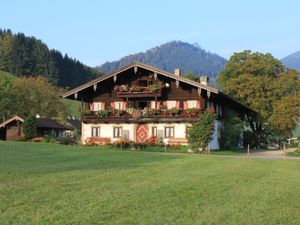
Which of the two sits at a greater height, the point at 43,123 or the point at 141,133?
the point at 43,123

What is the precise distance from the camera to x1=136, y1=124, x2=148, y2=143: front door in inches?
1705

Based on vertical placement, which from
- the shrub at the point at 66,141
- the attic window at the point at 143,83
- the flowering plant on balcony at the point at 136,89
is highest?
the attic window at the point at 143,83

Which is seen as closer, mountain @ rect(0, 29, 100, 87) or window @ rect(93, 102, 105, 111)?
window @ rect(93, 102, 105, 111)

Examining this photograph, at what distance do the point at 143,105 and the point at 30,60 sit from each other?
94.5 metres

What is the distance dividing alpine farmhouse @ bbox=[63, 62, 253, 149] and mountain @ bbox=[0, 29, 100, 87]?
88.4 meters

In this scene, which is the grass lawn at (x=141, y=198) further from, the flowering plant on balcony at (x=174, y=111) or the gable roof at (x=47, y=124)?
the gable roof at (x=47, y=124)

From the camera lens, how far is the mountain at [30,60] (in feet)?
424

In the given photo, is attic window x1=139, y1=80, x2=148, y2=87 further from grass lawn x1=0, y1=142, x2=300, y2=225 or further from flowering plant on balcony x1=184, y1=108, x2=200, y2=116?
grass lawn x1=0, y1=142, x2=300, y2=225

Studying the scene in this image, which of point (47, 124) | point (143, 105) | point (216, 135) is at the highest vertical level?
point (143, 105)

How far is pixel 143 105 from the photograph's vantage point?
45438 mm

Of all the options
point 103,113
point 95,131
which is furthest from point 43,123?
point 103,113

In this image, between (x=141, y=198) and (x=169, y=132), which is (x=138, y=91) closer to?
(x=169, y=132)

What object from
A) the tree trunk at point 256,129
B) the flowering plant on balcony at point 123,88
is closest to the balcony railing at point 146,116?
the flowering plant on balcony at point 123,88

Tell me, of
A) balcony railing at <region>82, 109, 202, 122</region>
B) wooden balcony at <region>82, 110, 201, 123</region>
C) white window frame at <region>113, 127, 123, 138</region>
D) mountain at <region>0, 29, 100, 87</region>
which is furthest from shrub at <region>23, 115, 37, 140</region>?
mountain at <region>0, 29, 100, 87</region>
